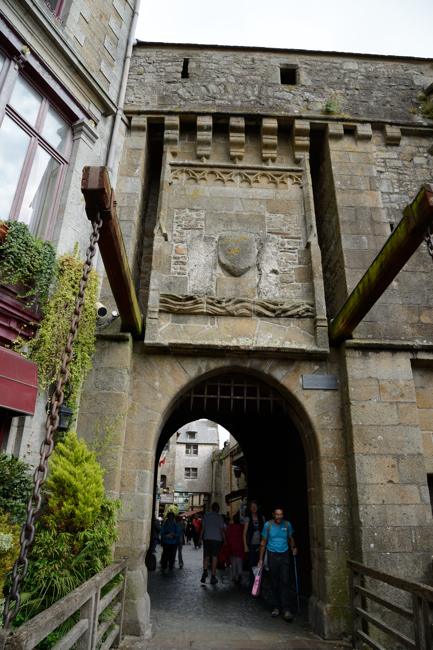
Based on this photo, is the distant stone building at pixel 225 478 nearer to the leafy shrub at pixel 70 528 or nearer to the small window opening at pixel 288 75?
the small window opening at pixel 288 75

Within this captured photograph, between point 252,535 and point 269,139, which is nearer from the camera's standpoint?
point 269,139

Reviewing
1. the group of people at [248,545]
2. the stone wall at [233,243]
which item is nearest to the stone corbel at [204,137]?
the stone wall at [233,243]

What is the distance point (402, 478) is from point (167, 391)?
2871 mm

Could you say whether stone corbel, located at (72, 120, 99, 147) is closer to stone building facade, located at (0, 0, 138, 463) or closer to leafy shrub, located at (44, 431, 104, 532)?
stone building facade, located at (0, 0, 138, 463)

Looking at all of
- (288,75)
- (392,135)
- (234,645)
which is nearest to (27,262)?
(234,645)

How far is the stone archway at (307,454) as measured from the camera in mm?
4559

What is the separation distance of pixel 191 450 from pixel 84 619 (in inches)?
1309

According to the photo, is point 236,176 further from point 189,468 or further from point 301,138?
point 189,468

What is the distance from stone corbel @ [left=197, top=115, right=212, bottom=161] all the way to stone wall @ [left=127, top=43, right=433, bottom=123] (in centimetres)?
24

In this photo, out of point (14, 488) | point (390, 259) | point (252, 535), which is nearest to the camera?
point (390, 259)

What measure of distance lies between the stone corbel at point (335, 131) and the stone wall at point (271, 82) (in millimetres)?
351

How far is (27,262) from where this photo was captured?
435 cm

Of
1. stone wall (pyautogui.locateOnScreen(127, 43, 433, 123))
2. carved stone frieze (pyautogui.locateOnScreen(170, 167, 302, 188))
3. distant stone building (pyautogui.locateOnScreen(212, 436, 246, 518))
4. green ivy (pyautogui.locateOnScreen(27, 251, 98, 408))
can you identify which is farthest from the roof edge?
distant stone building (pyautogui.locateOnScreen(212, 436, 246, 518))

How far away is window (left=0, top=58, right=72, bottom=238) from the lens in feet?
15.5
